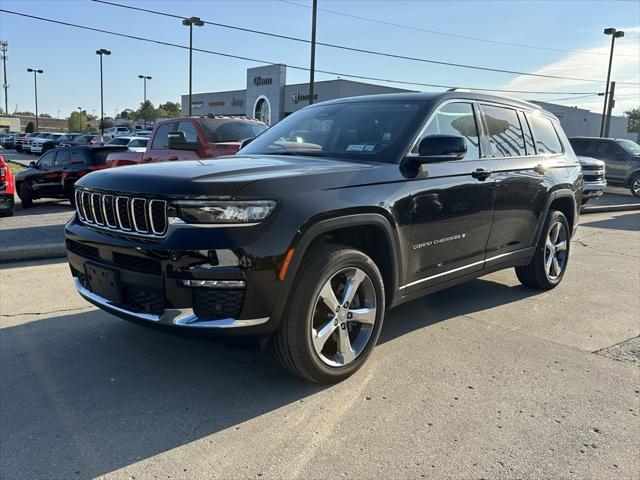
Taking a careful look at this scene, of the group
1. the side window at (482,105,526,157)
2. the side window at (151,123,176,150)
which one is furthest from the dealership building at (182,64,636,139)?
the side window at (482,105,526,157)

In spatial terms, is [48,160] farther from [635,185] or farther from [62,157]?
[635,185]

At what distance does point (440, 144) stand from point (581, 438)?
1.95 m

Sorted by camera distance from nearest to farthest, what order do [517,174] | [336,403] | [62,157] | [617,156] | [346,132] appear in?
[336,403] < [346,132] < [517,174] < [62,157] < [617,156]

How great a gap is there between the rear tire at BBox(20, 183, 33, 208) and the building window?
99.6ft

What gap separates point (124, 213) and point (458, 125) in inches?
105

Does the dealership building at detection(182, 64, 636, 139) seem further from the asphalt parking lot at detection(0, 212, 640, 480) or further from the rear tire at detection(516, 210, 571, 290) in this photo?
the asphalt parking lot at detection(0, 212, 640, 480)

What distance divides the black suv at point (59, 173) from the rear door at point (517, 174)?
10314 mm

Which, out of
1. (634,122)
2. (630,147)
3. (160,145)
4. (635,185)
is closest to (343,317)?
(160,145)

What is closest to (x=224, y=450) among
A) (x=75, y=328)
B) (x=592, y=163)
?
(x=75, y=328)

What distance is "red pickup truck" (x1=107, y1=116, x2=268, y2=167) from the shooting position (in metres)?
8.92

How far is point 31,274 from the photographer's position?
245 inches

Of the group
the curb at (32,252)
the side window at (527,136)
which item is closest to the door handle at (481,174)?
the side window at (527,136)

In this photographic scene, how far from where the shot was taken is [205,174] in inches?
122

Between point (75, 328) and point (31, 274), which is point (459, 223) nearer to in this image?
point (75, 328)
